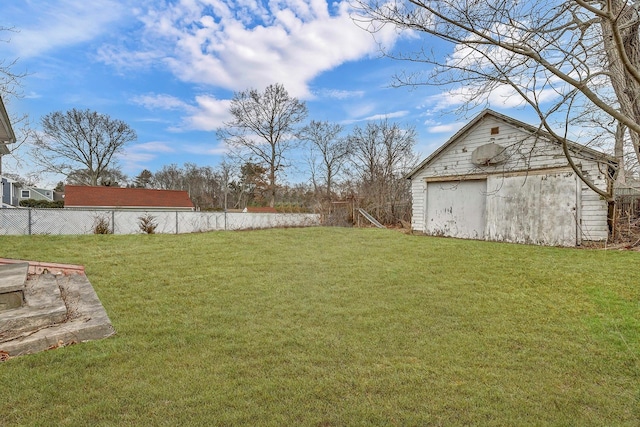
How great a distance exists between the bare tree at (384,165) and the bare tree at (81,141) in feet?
68.3

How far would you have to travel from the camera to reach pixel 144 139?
2797 centimetres

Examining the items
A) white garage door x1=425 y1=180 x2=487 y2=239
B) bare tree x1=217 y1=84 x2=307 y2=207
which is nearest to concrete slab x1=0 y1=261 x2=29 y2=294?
white garage door x1=425 y1=180 x2=487 y2=239

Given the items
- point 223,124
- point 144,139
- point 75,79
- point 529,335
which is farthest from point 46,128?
point 529,335

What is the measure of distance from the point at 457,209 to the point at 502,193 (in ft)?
5.04

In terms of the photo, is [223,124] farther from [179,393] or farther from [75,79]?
[179,393]

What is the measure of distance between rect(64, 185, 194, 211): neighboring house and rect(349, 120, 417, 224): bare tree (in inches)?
615

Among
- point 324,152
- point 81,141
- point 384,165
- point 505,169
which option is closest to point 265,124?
point 324,152

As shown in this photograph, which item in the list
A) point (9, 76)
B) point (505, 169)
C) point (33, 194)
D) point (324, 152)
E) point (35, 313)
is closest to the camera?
point (35, 313)

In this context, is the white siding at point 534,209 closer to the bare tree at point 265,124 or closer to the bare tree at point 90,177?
the bare tree at point 265,124

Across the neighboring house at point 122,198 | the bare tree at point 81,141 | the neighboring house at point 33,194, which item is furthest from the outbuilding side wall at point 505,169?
the neighboring house at point 33,194

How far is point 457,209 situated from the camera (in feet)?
34.6

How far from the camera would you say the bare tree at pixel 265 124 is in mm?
24109

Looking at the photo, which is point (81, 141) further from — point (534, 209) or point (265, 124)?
point (534, 209)

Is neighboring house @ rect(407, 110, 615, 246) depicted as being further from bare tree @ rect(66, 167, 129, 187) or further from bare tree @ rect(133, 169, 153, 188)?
bare tree @ rect(133, 169, 153, 188)
